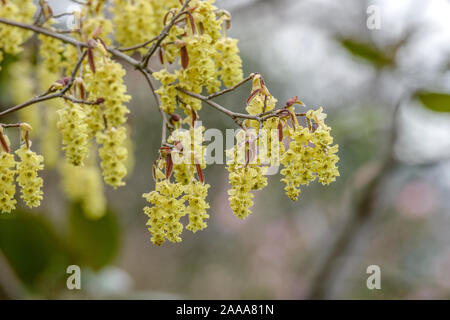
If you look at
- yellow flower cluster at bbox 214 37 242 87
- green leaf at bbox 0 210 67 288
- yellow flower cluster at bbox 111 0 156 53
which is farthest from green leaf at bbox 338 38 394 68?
green leaf at bbox 0 210 67 288

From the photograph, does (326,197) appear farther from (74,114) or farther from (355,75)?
(74,114)

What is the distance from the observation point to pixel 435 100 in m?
2.37

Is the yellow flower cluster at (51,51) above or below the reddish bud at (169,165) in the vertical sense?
above

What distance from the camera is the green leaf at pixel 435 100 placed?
7.62 ft

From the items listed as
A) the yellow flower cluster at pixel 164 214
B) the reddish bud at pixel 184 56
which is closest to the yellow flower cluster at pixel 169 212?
the yellow flower cluster at pixel 164 214

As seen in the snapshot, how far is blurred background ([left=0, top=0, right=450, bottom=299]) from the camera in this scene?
2.89 metres

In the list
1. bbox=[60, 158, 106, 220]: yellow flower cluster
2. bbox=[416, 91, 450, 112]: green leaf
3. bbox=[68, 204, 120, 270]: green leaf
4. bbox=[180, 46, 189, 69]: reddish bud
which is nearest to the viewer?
bbox=[180, 46, 189, 69]: reddish bud

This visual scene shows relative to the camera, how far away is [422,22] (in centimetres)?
293

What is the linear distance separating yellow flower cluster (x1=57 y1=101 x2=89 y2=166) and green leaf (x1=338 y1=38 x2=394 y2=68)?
197 cm

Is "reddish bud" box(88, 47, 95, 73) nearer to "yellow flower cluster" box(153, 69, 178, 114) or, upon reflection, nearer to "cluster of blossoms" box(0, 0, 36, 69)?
"yellow flower cluster" box(153, 69, 178, 114)

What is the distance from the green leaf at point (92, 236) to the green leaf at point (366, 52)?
178 cm

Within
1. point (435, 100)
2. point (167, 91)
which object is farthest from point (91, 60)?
point (435, 100)

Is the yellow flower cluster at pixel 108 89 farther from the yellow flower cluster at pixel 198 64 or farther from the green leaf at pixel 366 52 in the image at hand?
the green leaf at pixel 366 52

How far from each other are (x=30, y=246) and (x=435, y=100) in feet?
7.93
